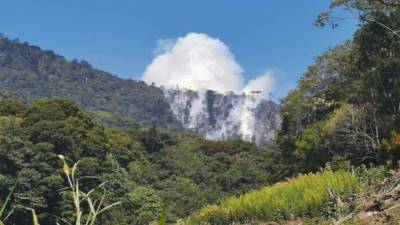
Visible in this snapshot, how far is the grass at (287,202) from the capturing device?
1127 centimetres

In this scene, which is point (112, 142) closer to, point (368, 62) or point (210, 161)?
point (210, 161)

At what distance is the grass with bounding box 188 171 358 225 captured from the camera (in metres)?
11.3

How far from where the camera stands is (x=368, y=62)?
82.6 feet

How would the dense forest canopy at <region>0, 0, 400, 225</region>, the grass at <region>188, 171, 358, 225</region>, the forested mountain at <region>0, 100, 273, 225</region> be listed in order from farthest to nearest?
the forested mountain at <region>0, 100, 273, 225</region>, the dense forest canopy at <region>0, 0, 400, 225</region>, the grass at <region>188, 171, 358, 225</region>

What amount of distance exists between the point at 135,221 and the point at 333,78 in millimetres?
15376

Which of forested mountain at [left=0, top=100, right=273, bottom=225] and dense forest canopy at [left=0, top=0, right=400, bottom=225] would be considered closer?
dense forest canopy at [left=0, top=0, right=400, bottom=225]

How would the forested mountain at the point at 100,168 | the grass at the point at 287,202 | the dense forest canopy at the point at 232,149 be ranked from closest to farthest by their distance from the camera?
1. the grass at the point at 287,202
2. the dense forest canopy at the point at 232,149
3. the forested mountain at the point at 100,168

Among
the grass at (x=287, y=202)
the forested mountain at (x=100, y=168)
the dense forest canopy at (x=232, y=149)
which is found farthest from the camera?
the forested mountain at (x=100, y=168)

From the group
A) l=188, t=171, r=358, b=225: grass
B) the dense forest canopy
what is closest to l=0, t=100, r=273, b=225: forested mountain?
the dense forest canopy

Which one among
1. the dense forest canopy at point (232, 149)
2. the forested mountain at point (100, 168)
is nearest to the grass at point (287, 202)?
the dense forest canopy at point (232, 149)

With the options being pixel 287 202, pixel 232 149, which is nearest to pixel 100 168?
pixel 287 202

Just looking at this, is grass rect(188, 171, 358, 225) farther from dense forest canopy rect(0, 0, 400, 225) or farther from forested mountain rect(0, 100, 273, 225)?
forested mountain rect(0, 100, 273, 225)

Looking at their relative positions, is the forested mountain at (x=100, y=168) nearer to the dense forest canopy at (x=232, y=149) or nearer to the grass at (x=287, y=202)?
the dense forest canopy at (x=232, y=149)

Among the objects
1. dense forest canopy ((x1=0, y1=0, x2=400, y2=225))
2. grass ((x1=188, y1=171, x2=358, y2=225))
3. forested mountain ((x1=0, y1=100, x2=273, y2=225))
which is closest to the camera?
grass ((x1=188, y1=171, x2=358, y2=225))
